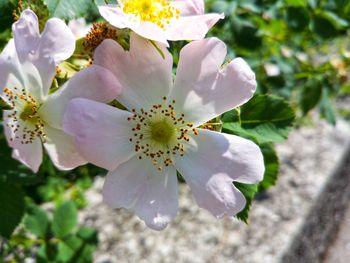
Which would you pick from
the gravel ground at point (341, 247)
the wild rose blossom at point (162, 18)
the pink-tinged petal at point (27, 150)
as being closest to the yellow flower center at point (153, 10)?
the wild rose blossom at point (162, 18)

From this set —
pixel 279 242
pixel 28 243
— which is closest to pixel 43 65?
pixel 28 243

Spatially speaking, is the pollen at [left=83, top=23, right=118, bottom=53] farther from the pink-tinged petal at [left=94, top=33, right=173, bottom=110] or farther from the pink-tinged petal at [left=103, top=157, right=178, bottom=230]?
the pink-tinged petal at [left=103, top=157, right=178, bottom=230]

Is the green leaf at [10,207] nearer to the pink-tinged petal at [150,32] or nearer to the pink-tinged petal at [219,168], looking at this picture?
the pink-tinged petal at [219,168]

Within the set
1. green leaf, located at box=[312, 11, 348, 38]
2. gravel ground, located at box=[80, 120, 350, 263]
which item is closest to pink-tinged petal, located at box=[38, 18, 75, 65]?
green leaf, located at box=[312, 11, 348, 38]

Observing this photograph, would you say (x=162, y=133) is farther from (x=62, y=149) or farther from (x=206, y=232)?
(x=206, y=232)

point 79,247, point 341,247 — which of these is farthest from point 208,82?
point 341,247

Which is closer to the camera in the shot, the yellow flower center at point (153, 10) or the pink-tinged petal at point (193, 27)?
the pink-tinged petal at point (193, 27)

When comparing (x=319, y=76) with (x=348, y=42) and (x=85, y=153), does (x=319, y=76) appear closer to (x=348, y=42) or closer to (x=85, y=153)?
(x=85, y=153)
